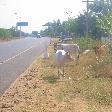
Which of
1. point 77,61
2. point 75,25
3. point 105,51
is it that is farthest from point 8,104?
point 75,25

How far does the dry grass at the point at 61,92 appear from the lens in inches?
428

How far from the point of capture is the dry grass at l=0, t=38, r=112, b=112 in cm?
1088

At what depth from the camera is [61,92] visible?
521 inches

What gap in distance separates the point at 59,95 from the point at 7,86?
268 centimetres

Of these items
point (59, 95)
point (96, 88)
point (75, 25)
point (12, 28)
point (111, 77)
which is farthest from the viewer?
point (12, 28)

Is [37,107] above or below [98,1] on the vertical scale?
below

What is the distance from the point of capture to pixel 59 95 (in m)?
12.7

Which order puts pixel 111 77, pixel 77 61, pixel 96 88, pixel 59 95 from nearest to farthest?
pixel 59 95 < pixel 96 88 < pixel 111 77 < pixel 77 61

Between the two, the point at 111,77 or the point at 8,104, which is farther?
the point at 111,77

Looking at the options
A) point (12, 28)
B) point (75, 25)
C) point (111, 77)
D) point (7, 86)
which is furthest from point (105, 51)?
point (12, 28)

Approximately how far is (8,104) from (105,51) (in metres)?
14.3

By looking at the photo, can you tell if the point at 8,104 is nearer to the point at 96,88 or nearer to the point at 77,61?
the point at 96,88

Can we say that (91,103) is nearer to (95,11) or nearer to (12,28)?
(95,11)

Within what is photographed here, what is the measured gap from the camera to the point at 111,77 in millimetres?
16453
